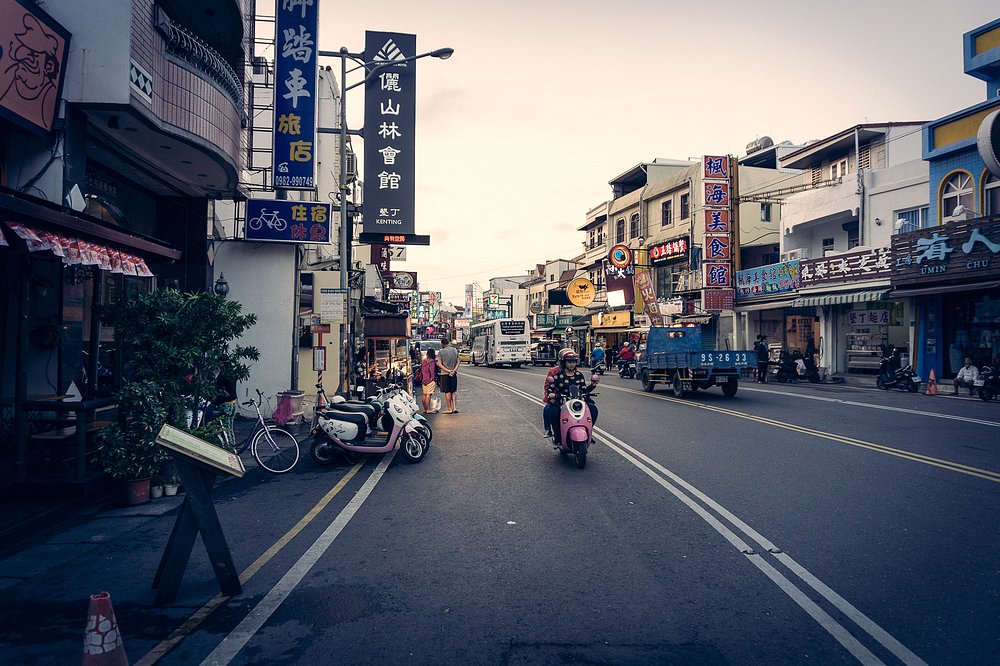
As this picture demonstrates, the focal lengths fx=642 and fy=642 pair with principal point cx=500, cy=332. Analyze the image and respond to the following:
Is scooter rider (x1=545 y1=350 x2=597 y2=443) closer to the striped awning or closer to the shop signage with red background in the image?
the shop signage with red background

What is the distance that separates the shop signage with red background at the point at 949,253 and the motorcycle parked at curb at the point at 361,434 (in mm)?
20038

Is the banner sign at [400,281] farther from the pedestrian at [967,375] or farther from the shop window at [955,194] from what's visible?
the pedestrian at [967,375]

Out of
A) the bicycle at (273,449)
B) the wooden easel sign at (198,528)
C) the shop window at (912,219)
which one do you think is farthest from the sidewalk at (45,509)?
the shop window at (912,219)

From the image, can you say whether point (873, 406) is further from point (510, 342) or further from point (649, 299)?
point (510, 342)

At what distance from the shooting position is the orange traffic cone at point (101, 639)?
3291mm

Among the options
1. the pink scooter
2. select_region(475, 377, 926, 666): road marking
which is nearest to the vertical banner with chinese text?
the pink scooter

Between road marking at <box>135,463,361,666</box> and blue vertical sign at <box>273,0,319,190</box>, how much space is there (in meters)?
9.49

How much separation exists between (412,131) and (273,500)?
46.5 ft

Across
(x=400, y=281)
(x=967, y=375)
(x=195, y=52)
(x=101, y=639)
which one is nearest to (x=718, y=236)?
(x=967, y=375)

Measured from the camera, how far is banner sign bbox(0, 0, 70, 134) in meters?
7.09

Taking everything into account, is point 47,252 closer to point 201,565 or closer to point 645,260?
point 201,565

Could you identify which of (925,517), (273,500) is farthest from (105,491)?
(925,517)

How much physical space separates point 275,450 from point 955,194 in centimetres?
2471

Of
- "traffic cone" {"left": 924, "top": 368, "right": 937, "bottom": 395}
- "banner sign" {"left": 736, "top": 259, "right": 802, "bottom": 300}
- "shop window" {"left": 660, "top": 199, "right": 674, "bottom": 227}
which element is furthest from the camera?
"shop window" {"left": 660, "top": 199, "right": 674, "bottom": 227}
